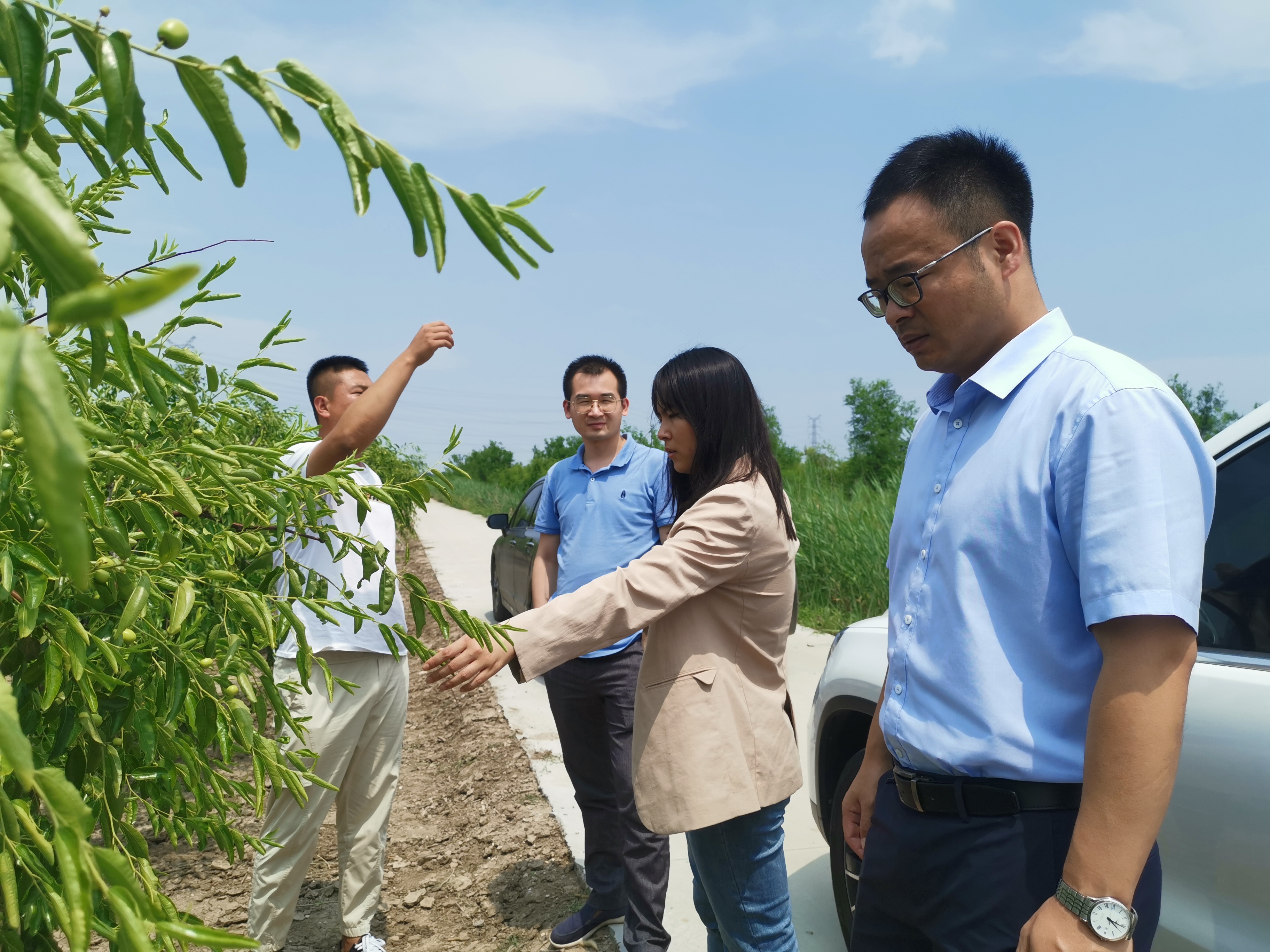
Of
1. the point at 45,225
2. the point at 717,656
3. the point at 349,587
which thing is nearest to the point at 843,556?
the point at 349,587

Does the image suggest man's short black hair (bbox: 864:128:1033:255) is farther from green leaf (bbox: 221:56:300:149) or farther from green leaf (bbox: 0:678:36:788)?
green leaf (bbox: 0:678:36:788)

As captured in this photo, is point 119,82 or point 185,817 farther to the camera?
point 185,817

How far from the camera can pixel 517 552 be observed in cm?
861

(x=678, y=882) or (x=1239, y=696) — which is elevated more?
(x=1239, y=696)

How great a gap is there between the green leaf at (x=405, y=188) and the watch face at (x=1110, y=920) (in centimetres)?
129

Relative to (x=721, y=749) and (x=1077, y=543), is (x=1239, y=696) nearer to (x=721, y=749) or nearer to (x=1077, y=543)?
(x=1077, y=543)

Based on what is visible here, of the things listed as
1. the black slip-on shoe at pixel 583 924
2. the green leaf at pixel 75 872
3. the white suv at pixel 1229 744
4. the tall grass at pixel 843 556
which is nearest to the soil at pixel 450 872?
the black slip-on shoe at pixel 583 924

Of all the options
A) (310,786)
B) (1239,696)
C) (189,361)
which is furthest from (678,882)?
(189,361)

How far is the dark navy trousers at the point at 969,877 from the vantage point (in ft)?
5.04

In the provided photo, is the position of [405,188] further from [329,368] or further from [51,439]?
[329,368]

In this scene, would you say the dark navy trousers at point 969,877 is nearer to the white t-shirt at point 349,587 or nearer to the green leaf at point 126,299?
the green leaf at point 126,299

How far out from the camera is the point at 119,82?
0.81 meters

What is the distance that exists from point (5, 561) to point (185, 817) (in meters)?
0.75

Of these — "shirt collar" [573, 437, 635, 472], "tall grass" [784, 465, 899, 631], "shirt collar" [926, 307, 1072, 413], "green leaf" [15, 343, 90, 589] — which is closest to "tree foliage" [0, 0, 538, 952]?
"green leaf" [15, 343, 90, 589]
